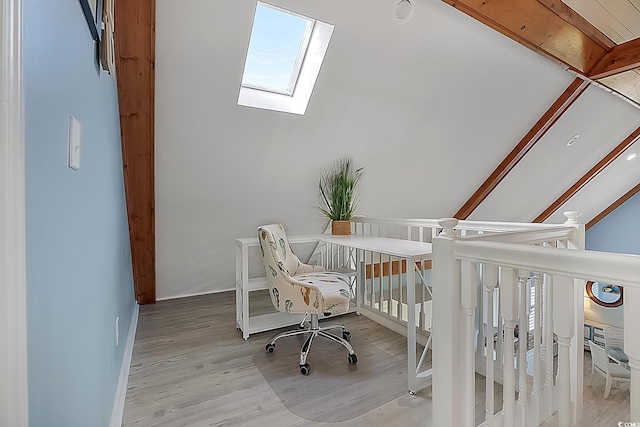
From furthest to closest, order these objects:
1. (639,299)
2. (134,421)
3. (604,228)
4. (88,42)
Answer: (604,228)
(134,421)
(88,42)
(639,299)

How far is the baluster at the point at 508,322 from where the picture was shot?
99 cm

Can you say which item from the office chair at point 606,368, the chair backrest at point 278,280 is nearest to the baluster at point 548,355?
the office chair at point 606,368

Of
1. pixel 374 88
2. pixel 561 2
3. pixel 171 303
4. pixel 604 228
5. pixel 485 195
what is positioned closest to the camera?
pixel 561 2

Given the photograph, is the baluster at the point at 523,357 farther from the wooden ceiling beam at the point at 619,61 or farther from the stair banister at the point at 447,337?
the wooden ceiling beam at the point at 619,61

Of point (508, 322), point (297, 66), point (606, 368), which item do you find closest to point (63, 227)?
point (508, 322)

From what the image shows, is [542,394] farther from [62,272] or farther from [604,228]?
[604,228]

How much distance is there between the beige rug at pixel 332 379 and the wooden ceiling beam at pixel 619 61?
314cm

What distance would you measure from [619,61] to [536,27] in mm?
1192

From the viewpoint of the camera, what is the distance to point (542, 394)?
1.42m

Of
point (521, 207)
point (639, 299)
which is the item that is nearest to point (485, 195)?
point (521, 207)

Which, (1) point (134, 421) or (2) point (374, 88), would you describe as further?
(2) point (374, 88)

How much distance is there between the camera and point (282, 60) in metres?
2.52

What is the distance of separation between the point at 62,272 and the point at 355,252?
254 cm

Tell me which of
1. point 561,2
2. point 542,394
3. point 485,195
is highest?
point 561,2
